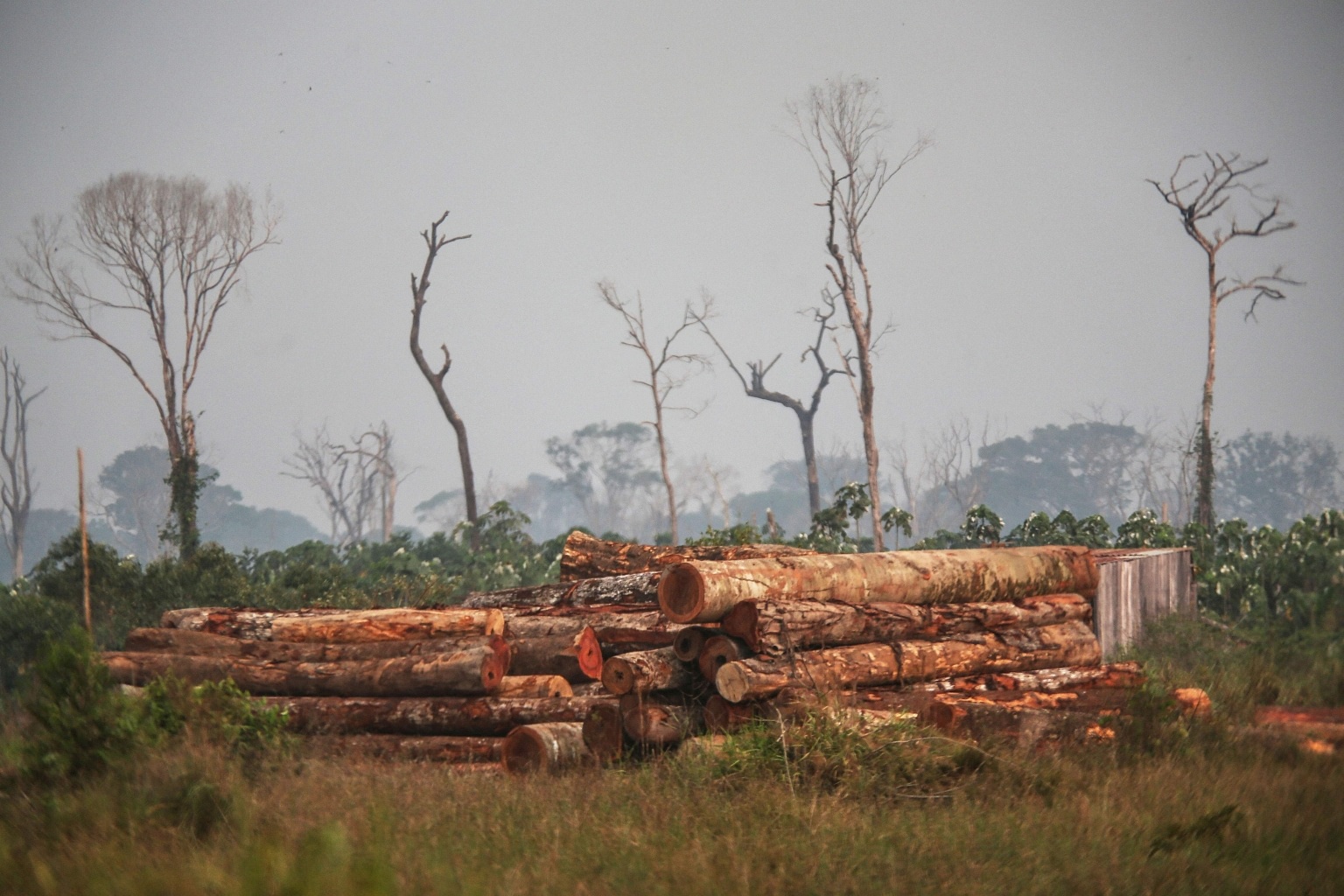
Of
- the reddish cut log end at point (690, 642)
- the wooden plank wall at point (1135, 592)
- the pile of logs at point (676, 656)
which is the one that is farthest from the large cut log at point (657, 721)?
the wooden plank wall at point (1135, 592)

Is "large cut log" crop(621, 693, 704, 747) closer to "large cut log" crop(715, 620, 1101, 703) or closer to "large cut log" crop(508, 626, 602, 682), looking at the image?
"large cut log" crop(715, 620, 1101, 703)

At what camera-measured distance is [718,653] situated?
8.62m

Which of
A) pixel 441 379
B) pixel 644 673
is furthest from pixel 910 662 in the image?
pixel 441 379

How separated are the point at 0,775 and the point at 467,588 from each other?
17.5 metres

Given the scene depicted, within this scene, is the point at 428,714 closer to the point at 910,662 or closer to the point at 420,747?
the point at 420,747

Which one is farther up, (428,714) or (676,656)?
(676,656)

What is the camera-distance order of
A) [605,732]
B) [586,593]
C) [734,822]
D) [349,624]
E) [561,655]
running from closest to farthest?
[734,822]
[605,732]
[561,655]
[349,624]
[586,593]

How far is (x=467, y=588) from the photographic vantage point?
2453cm

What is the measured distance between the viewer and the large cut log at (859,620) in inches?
337

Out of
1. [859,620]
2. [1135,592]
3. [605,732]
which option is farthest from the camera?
[1135,592]

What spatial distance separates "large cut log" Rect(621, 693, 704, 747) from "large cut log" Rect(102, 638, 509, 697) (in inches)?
77.4

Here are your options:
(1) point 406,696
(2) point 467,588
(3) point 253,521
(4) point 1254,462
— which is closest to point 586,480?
(3) point 253,521

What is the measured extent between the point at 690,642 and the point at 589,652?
1.95 meters

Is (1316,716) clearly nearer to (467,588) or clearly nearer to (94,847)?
(94,847)
